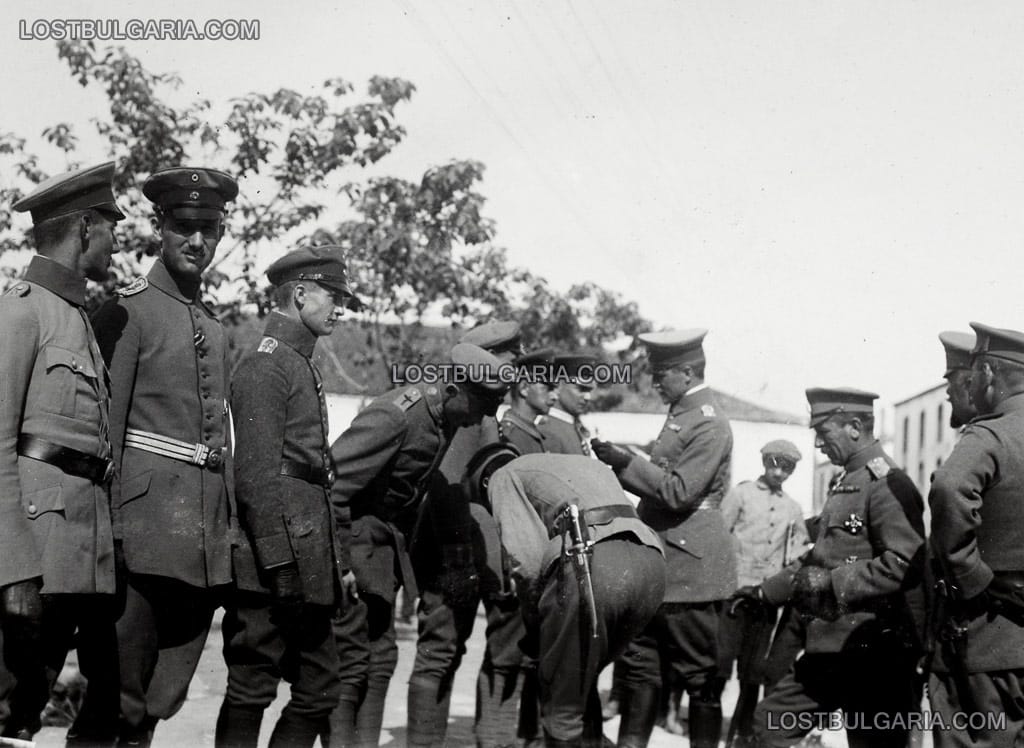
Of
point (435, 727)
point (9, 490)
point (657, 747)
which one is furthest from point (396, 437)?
point (657, 747)

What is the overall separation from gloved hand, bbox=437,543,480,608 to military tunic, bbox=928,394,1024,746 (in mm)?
2321

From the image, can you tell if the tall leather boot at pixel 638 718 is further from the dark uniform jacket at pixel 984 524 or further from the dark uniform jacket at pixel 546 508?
the dark uniform jacket at pixel 984 524

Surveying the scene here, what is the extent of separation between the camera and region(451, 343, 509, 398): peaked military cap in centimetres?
558

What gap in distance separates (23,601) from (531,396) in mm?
4644

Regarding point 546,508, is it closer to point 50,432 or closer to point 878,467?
point 878,467

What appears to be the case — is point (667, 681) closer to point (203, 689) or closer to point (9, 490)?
point (203, 689)

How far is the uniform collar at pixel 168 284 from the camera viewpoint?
420 cm

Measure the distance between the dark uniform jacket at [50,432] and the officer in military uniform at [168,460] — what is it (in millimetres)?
199

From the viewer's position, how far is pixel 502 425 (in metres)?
7.46

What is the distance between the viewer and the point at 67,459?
3.57 m

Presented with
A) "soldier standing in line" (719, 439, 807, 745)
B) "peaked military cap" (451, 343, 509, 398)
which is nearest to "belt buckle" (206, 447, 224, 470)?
"peaked military cap" (451, 343, 509, 398)

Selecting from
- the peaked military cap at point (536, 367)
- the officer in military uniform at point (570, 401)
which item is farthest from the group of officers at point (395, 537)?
the officer in military uniform at point (570, 401)

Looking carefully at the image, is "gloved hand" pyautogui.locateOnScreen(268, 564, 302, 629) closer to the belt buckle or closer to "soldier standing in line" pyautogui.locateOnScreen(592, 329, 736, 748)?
the belt buckle

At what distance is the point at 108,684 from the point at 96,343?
3.78 feet
